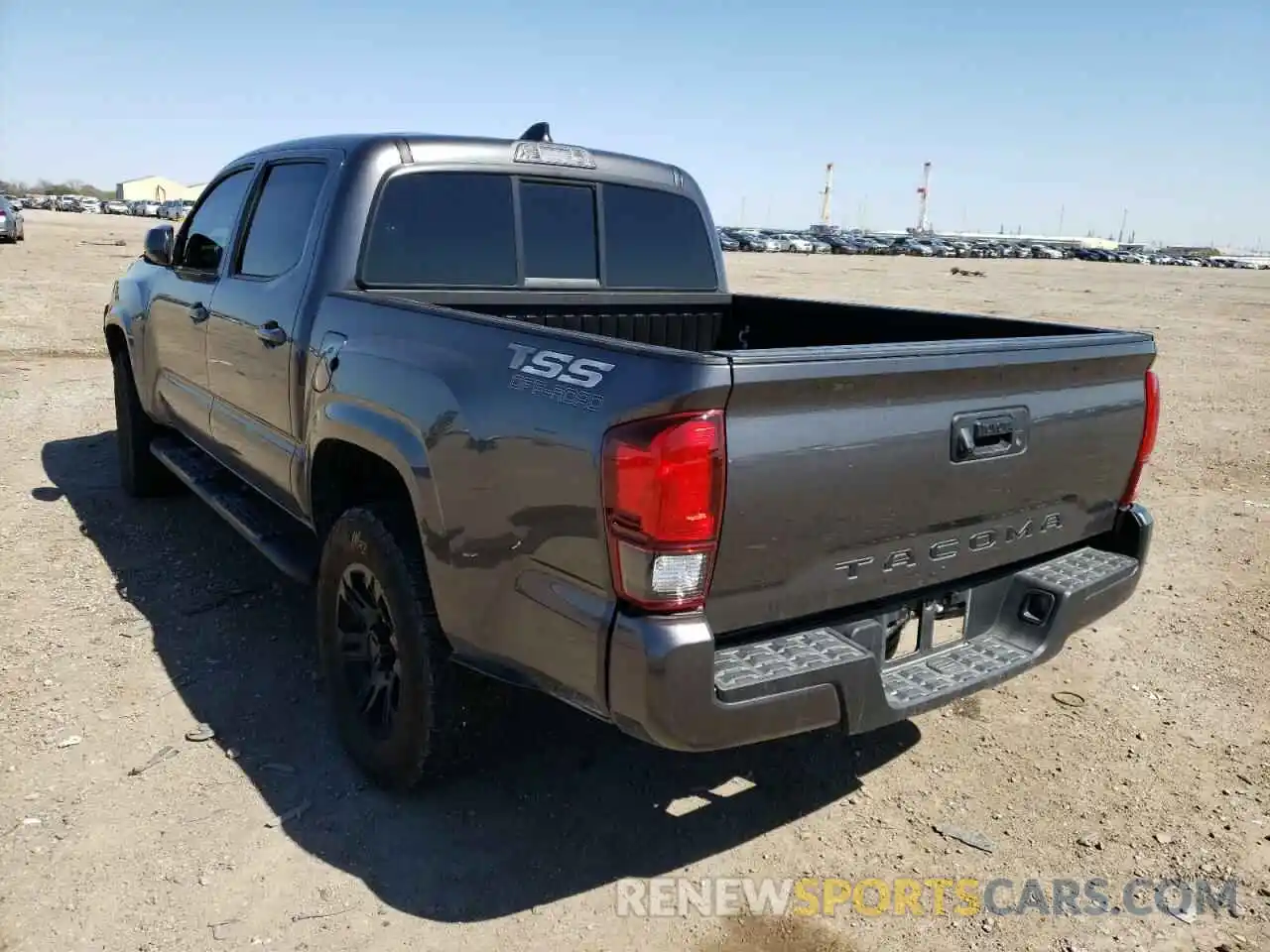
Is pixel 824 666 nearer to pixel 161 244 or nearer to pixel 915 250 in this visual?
pixel 161 244

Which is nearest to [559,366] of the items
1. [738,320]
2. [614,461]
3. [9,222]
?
[614,461]

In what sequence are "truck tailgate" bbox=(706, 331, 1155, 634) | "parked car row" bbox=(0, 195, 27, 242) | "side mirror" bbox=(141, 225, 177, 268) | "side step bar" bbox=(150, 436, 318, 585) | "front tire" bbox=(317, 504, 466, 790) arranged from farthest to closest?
"parked car row" bbox=(0, 195, 27, 242)
"side mirror" bbox=(141, 225, 177, 268)
"side step bar" bbox=(150, 436, 318, 585)
"front tire" bbox=(317, 504, 466, 790)
"truck tailgate" bbox=(706, 331, 1155, 634)

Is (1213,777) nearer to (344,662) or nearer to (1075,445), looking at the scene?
(1075,445)

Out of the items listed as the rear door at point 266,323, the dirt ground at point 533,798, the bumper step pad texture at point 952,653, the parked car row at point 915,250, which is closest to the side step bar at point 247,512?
the rear door at point 266,323

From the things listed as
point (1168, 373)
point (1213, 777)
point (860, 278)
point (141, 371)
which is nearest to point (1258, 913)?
point (1213, 777)

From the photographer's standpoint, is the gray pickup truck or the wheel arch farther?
the wheel arch

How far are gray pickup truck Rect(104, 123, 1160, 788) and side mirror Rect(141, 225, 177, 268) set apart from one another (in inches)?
26.4

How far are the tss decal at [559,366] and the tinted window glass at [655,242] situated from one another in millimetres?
1873

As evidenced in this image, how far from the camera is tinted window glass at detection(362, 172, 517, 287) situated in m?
3.62

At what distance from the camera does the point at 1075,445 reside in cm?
297

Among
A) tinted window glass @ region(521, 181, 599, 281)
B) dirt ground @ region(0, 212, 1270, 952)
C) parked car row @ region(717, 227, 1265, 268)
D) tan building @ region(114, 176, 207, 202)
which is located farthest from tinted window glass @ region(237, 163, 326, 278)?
tan building @ region(114, 176, 207, 202)

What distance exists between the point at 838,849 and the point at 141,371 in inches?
181

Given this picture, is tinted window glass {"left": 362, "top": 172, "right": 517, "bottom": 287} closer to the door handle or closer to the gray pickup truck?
the gray pickup truck

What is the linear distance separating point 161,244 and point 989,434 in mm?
4301
